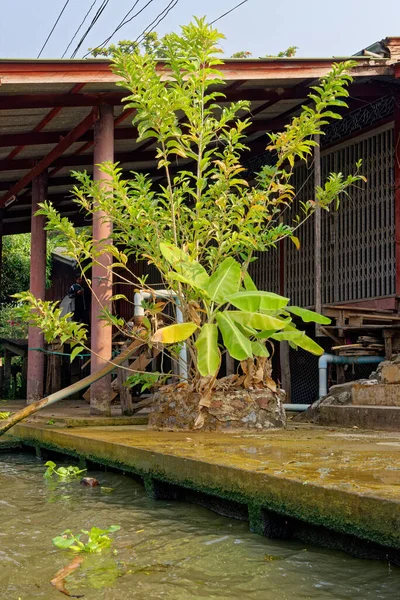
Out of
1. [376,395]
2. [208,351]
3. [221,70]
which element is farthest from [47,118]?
[376,395]

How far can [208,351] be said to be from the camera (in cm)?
653

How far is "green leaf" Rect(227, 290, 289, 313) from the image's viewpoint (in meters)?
6.51

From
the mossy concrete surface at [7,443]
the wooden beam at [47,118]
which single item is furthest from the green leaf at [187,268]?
the mossy concrete surface at [7,443]

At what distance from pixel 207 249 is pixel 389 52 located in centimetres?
382

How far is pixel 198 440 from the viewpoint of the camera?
5.98m

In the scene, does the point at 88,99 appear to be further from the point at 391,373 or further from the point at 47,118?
the point at 391,373

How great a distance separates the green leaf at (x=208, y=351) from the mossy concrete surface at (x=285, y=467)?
1.93 feet

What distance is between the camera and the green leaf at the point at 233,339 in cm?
634

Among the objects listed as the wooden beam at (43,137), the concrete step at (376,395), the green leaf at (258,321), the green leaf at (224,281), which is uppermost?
the wooden beam at (43,137)

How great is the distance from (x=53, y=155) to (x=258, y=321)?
6299 mm

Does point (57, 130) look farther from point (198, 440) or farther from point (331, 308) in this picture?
point (198, 440)

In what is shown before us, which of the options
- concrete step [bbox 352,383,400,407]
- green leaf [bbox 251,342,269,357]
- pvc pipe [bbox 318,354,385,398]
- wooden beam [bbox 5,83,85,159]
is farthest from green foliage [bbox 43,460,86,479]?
wooden beam [bbox 5,83,85,159]

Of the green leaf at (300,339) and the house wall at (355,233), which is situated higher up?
the house wall at (355,233)

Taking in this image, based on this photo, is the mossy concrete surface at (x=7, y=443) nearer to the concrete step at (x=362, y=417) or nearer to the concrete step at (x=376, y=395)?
the concrete step at (x=362, y=417)
